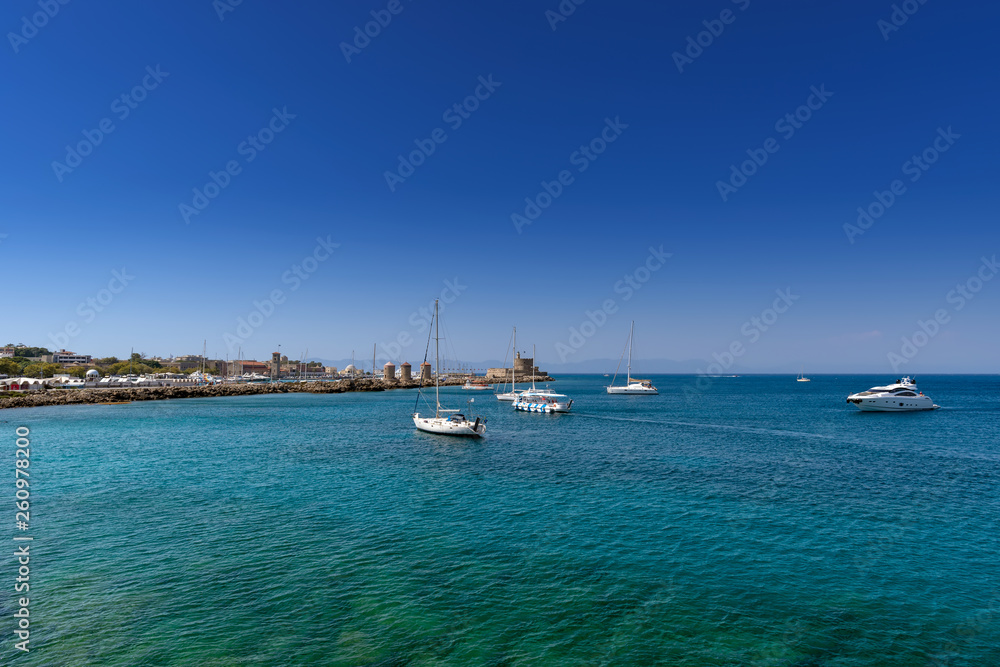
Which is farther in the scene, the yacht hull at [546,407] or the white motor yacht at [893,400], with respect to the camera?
the yacht hull at [546,407]

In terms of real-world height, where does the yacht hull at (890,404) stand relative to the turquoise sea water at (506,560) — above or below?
above

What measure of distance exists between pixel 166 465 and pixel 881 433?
2937 inches

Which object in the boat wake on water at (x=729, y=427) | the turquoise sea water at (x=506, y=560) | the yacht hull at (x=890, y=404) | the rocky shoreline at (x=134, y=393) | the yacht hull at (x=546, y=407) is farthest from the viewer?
the rocky shoreline at (x=134, y=393)

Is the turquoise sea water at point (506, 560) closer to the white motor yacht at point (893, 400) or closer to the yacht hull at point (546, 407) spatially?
the yacht hull at point (546, 407)

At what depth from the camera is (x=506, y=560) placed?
59.8 ft

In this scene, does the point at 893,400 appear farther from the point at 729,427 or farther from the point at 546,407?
the point at 546,407

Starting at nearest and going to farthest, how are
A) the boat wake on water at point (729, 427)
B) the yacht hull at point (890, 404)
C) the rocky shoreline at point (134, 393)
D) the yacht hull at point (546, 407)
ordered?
the boat wake on water at point (729, 427) → the yacht hull at point (890, 404) → the yacht hull at point (546, 407) → the rocky shoreline at point (134, 393)

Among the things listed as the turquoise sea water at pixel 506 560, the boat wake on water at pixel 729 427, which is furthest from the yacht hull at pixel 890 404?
the turquoise sea water at pixel 506 560

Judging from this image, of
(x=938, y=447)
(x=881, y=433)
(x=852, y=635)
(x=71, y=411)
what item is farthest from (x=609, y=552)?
(x=71, y=411)

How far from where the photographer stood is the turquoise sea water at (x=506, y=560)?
1262 centimetres

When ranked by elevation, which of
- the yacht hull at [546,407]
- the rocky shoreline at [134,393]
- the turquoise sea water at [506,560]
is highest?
the rocky shoreline at [134,393]

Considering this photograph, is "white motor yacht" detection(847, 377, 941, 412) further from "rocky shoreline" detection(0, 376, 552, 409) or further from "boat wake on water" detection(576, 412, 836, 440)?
"rocky shoreline" detection(0, 376, 552, 409)

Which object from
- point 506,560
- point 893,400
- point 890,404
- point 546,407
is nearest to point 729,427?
point 546,407

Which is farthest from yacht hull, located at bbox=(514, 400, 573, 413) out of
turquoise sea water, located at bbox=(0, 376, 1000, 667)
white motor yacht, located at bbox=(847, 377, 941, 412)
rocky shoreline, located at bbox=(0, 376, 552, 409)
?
rocky shoreline, located at bbox=(0, 376, 552, 409)
